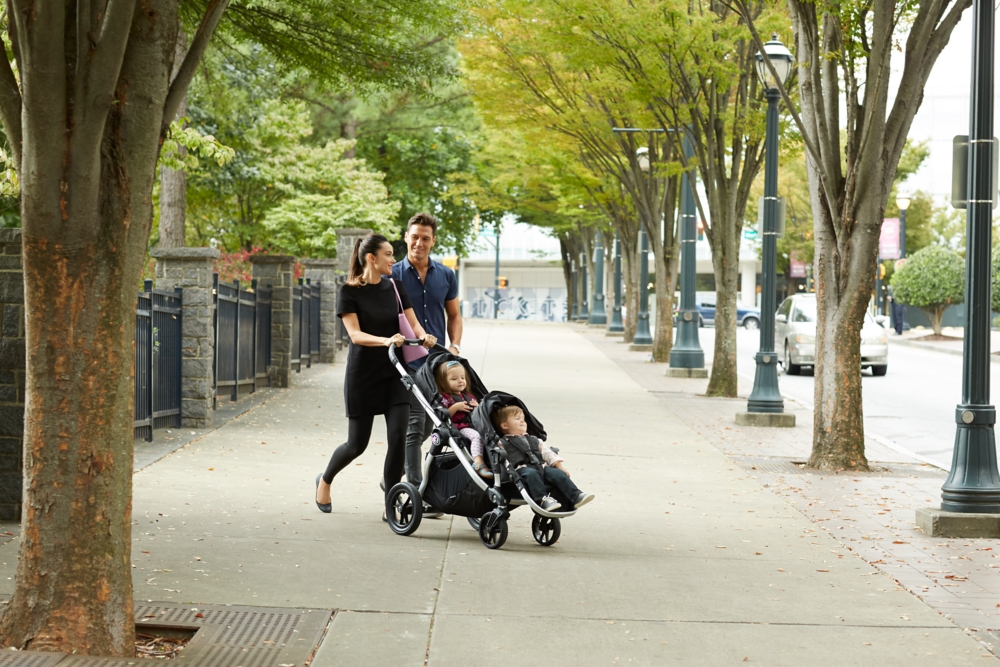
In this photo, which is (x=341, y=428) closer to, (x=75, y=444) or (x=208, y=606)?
(x=208, y=606)

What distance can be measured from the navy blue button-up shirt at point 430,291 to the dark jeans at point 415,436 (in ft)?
1.63

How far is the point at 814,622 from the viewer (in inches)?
219

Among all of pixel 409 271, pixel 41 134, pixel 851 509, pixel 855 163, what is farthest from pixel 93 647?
pixel 855 163

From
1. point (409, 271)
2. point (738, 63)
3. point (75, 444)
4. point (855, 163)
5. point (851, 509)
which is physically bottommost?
point (851, 509)

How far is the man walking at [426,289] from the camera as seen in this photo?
7.86 metres

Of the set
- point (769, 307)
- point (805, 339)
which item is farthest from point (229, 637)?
point (805, 339)

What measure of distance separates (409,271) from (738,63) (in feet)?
37.3

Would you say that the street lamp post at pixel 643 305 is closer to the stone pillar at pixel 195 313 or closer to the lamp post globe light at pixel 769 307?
the lamp post globe light at pixel 769 307

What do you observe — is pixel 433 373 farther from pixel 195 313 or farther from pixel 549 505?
pixel 195 313

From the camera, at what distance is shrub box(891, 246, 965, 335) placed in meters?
42.0

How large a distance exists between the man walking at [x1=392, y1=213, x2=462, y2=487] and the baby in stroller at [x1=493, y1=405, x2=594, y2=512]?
956mm

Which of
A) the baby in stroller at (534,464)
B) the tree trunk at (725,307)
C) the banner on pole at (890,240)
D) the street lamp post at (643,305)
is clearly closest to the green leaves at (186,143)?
the baby in stroller at (534,464)

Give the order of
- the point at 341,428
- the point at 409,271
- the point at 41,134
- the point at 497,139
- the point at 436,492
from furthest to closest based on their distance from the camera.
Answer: the point at 497,139 < the point at 341,428 < the point at 409,271 < the point at 436,492 < the point at 41,134

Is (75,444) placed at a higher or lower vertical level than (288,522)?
higher
